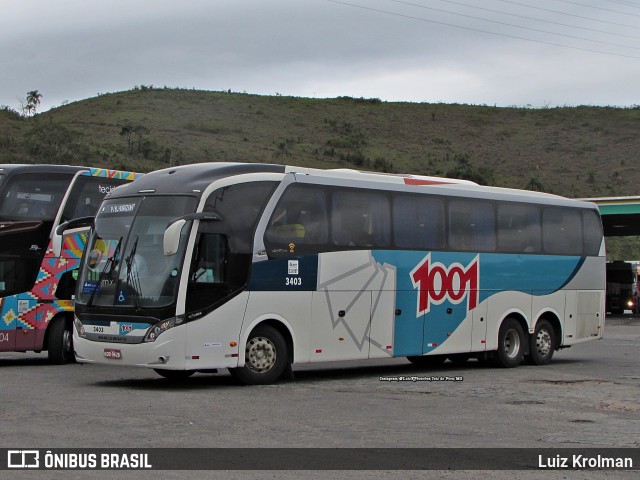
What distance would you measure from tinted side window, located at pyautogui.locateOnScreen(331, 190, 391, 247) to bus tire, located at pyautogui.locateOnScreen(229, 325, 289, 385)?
209cm

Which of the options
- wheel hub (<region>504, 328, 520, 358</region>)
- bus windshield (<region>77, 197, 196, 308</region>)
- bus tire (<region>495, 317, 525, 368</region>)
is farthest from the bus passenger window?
wheel hub (<region>504, 328, 520, 358</region>)

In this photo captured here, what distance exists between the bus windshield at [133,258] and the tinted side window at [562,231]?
30.8 feet

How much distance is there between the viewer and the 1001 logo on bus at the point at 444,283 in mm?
18938

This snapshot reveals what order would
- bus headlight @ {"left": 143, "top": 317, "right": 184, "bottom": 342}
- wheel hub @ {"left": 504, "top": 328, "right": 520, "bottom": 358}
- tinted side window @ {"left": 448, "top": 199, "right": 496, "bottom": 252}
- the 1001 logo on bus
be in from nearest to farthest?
bus headlight @ {"left": 143, "top": 317, "right": 184, "bottom": 342} < the 1001 logo on bus < tinted side window @ {"left": 448, "top": 199, "right": 496, "bottom": 252} < wheel hub @ {"left": 504, "top": 328, "right": 520, "bottom": 358}

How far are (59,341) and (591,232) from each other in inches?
463

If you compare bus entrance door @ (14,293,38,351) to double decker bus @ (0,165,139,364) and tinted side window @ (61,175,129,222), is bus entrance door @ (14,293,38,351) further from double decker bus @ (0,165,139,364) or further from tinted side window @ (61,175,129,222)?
tinted side window @ (61,175,129,222)

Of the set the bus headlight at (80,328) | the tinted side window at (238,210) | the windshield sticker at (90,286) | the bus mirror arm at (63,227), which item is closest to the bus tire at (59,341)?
the bus mirror arm at (63,227)

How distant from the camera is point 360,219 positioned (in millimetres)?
17750

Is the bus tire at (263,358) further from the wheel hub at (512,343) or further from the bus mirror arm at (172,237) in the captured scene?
the wheel hub at (512,343)

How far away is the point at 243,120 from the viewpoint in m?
97.8

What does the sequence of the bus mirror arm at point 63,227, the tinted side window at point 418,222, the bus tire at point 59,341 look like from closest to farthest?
the tinted side window at point 418,222 → the bus mirror arm at point 63,227 → the bus tire at point 59,341

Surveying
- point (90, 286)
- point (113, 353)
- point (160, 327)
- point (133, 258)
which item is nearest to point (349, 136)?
point (90, 286)

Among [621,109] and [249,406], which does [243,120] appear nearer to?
[621,109]

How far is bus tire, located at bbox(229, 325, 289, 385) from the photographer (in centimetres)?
1577
